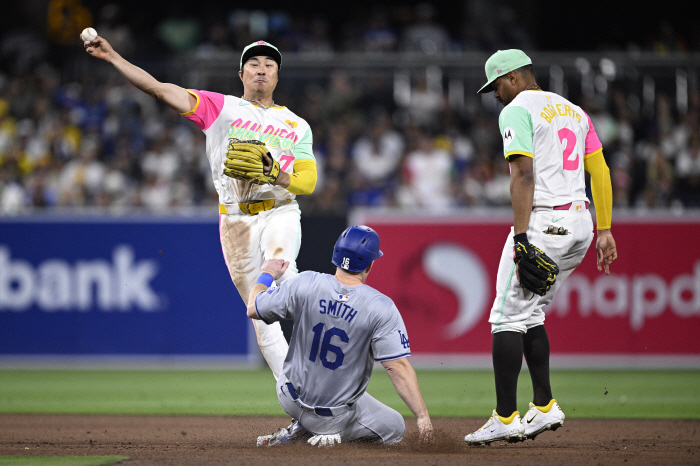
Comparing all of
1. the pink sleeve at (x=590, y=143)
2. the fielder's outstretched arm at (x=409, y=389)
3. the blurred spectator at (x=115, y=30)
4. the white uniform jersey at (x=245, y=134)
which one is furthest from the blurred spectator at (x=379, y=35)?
the fielder's outstretched arm at (x=409, y=389)

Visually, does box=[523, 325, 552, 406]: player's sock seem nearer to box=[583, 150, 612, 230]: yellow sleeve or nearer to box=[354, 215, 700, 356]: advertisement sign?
box=[583, 150, 612, 230]: yellow sleeve

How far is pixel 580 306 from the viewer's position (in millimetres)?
10555

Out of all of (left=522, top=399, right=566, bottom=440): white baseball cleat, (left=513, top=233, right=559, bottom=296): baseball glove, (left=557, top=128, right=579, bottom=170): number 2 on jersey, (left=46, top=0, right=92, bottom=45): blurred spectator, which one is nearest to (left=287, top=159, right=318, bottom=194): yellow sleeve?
(left=513, top=233, right=559, bottom=296): baseball glove

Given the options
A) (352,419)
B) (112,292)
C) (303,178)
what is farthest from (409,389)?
(112,292)

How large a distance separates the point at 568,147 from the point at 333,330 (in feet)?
6.02

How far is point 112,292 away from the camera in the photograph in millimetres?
10828

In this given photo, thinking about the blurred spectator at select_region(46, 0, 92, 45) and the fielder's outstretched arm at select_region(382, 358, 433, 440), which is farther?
the blurred spectator at select_region(46, 0, 92, 45)

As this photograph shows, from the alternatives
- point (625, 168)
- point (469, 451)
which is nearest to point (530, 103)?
point (469, 451)

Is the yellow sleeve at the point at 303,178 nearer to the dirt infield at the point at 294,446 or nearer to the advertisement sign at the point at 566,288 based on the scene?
the dirt infield at the point at 294,446

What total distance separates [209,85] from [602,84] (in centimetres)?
634

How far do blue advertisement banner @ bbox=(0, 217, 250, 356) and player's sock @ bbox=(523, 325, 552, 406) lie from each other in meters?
5.96

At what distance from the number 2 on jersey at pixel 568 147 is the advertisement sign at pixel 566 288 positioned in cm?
545

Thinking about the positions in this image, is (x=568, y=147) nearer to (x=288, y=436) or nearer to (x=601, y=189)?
(x=601, y=189)

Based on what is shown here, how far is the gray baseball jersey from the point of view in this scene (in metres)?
4.81
